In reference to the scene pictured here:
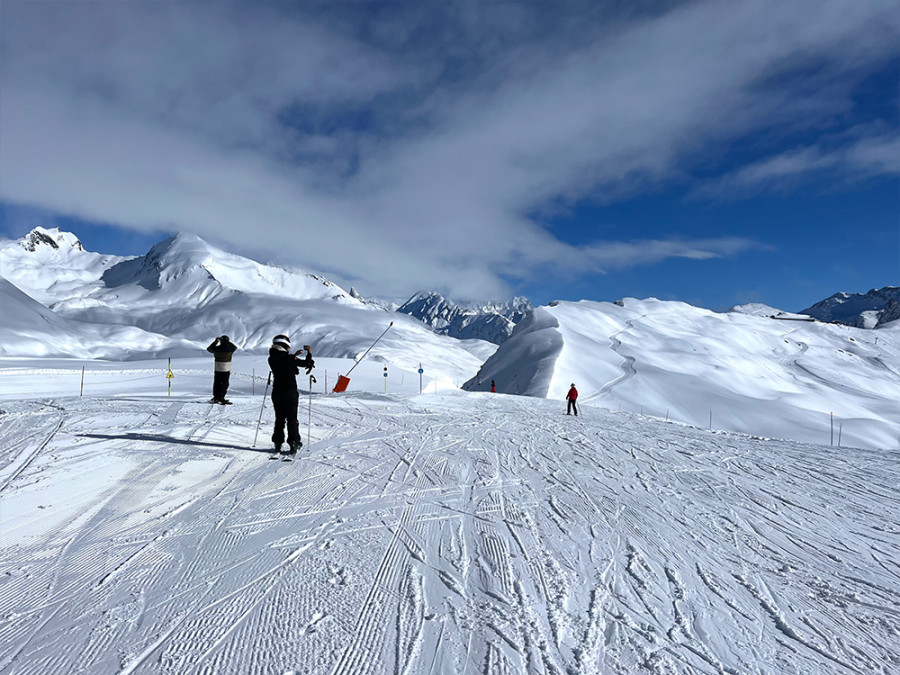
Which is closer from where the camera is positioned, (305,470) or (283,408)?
(305,470)

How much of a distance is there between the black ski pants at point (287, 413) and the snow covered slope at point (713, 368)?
89.0 feet

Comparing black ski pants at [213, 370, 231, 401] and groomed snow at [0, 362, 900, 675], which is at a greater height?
black ski pants at [213, 370, 231, 401]

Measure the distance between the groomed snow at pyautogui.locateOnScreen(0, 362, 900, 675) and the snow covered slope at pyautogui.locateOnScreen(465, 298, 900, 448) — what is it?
77.9 feet

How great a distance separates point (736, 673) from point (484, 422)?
37.1ft

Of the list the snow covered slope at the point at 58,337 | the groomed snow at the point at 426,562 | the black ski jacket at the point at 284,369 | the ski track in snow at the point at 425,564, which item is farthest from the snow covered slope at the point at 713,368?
the snow covered slope at the point at 58,337

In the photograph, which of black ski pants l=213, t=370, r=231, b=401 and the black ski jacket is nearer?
the black ski jacket

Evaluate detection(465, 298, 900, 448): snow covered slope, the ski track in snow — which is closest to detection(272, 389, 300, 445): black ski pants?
the ski track in snow

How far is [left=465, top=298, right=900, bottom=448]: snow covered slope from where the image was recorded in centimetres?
3075

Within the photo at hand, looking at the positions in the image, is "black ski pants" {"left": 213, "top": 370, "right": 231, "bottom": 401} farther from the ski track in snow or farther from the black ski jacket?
the black ski jacket

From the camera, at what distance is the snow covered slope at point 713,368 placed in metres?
30.8

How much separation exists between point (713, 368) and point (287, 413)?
60.4 m

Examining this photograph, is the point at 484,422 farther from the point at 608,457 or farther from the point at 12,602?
the point at 12,602

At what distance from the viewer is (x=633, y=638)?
333cm

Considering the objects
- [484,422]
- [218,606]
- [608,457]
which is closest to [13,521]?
[218,606]
